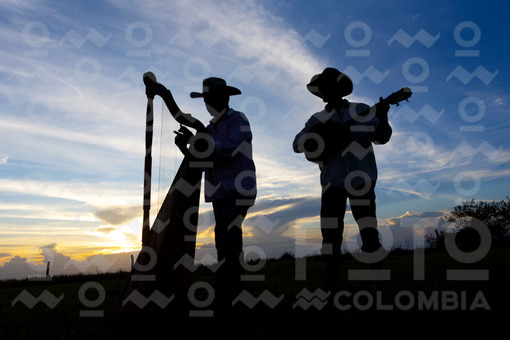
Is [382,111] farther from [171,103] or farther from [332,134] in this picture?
[171,103]

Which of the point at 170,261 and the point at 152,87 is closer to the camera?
the point at 170,261

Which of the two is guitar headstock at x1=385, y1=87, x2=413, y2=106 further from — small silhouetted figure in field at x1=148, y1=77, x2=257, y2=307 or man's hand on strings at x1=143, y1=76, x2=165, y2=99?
man's hand on strings at x1=143, y1=76, x2=165, y2=99

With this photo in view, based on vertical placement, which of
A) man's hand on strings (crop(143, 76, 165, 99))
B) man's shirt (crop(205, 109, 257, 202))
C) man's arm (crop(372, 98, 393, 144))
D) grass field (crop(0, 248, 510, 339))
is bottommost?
grass field (crop(0, 248, 510, 339))

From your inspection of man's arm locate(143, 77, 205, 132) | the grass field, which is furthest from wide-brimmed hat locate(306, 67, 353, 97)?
the grass field

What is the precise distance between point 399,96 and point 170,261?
2.69m

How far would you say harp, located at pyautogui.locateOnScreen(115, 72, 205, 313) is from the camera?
294cm

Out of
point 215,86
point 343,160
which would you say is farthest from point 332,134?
point 215,86

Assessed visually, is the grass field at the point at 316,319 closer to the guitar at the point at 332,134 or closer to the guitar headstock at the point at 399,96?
the guitar at the point at 332,134

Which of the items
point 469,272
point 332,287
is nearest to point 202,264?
point 469,272

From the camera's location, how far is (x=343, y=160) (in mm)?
3549

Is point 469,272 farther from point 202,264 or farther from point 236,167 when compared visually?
point 202,264

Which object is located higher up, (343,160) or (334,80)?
(334,80)

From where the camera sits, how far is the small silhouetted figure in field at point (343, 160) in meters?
3.46

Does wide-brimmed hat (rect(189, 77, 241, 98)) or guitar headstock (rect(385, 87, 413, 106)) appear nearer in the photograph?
guitar headstock (rect(385, 87, 413, 106))
